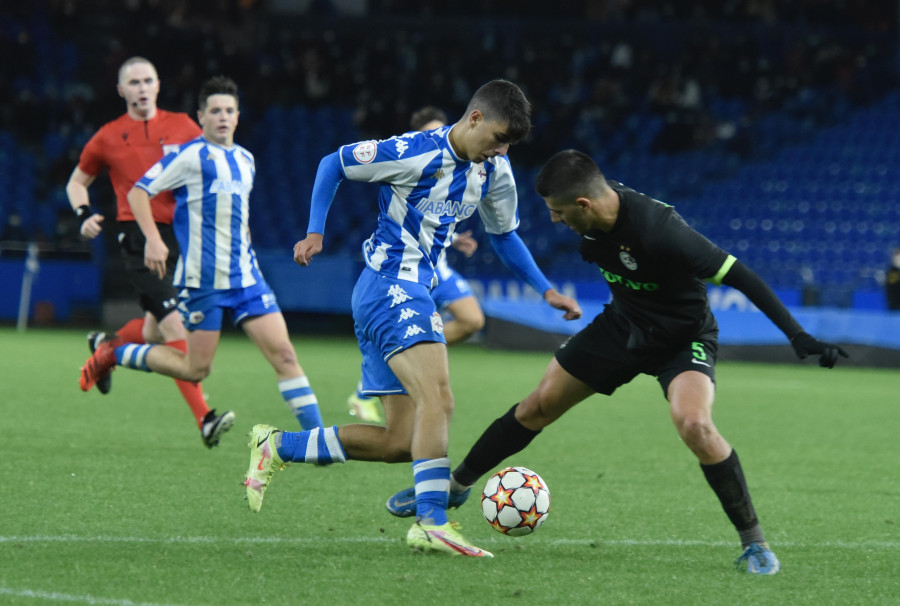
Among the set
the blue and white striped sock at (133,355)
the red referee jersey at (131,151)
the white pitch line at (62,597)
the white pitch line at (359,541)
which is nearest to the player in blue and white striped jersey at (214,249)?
the blue and white striped sock at (133,355)

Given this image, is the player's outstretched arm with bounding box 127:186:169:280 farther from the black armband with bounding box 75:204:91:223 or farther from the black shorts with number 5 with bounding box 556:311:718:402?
the black shorts with number 5 with bounding box 556:311:718:402

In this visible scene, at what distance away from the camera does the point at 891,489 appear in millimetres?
6707

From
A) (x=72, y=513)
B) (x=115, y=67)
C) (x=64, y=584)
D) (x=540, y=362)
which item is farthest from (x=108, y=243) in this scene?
(x=64, y=584)

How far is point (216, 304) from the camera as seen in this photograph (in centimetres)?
718

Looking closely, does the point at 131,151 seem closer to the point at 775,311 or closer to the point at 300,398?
the point at 300,398

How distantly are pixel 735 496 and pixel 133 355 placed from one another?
426 centimetres

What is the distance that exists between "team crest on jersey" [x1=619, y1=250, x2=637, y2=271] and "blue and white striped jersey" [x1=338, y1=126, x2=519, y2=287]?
0.65 m

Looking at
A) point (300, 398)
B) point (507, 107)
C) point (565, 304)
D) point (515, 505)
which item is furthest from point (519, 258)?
point (300, 398)

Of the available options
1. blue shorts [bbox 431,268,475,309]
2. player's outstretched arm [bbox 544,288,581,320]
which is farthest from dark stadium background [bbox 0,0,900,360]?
player's outstretched arm [bbox 544,288,581,320]

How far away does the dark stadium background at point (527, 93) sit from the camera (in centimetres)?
2053

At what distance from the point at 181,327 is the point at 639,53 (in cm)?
1883

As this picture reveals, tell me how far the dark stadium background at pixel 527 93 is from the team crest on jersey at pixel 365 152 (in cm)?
1411

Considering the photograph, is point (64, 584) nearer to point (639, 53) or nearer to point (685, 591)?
point (685, 591)

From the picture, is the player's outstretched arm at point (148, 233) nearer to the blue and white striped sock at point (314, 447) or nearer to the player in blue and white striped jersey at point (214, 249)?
the player in blue and white striped jersey at point (214, 249)
